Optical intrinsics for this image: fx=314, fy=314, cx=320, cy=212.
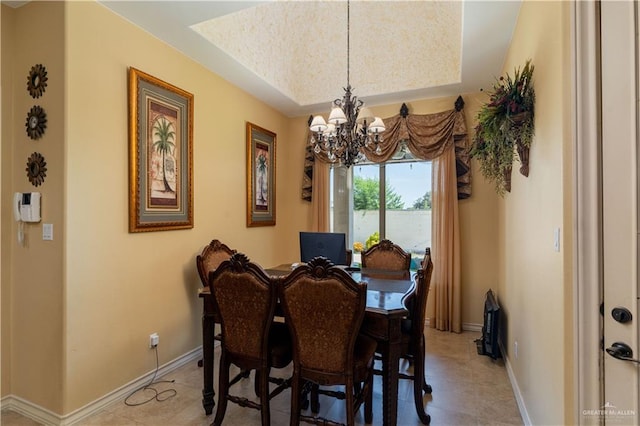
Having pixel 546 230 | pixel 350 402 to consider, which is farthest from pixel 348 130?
pixel 350 402

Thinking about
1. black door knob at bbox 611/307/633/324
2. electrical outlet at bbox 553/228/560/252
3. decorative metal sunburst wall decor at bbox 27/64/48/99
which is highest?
decorative metal sunburst wall decor at bbox 27/64/48/99

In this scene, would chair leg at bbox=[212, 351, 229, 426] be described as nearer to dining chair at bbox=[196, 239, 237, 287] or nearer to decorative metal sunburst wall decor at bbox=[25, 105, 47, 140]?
dining chair at bbox=[196, 239, 237, 287]

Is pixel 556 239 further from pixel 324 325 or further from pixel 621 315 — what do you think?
pixel 324 325

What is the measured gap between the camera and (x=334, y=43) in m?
3.87

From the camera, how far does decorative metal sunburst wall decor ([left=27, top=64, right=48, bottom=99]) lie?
217 centimetres

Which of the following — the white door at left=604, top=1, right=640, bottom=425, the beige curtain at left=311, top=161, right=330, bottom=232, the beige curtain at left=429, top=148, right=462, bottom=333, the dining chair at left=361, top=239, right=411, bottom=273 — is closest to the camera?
the white door at left=604, top=1, right=640, bottom=425

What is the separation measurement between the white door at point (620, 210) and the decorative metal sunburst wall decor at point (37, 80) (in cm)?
317

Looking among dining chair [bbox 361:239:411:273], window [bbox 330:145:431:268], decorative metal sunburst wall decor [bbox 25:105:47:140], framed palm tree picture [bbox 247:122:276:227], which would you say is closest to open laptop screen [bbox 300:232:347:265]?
dining chair [bbox 361:239:411:273]

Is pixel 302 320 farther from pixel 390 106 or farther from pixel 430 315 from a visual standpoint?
pixel 390 106

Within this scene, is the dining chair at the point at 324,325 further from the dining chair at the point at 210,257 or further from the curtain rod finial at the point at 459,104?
the curtain rod finial at the point at 459,104

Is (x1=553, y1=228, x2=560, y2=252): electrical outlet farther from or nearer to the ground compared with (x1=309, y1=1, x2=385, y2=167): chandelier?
nearer to the ground

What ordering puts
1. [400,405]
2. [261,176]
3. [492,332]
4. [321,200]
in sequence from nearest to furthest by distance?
[400,405] < [492,332] < [261,176] < [321,200]

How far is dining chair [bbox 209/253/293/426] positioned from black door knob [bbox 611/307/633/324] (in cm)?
153

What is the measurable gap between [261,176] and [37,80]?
2.33 m
